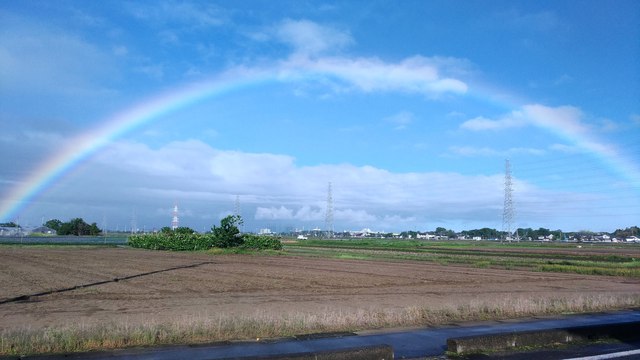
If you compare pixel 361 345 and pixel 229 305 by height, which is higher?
pixel 361 345

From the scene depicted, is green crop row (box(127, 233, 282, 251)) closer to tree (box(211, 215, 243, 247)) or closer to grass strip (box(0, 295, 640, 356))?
tree (box(211, 215, 243, 247))

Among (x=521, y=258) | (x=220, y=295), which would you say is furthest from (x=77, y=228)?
(x=220, y=295)

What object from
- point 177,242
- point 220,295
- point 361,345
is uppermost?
point 177,242

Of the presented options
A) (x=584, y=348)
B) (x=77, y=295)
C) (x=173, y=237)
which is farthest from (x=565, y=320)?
(x=173, y=237)

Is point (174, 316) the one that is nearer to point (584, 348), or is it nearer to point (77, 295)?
point (77, 295)

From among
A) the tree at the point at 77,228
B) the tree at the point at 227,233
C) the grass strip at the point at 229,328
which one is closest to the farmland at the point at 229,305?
the grass strip at the point at 229,328

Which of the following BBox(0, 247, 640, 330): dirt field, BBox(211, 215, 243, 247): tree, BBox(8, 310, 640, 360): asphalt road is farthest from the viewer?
BBox(211, 215, 243, 247): tree

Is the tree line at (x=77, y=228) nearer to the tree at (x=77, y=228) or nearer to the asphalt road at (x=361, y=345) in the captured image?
the tree at (x=77, y=228)

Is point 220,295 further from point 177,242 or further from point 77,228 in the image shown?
point 77,228

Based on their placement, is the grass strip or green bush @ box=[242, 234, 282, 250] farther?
green bush @ box=[242, 234, 282, 250]

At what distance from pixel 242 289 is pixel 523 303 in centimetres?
1329

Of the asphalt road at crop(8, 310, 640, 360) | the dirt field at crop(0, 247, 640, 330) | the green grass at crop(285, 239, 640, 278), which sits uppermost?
the asphalt road at crop(8, 310, 640, 360)

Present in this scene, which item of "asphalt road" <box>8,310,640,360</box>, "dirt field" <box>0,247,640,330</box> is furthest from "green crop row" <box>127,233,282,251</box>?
"asphalt road" <box>8,310,640,360</box>

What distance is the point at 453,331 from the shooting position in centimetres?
1157
